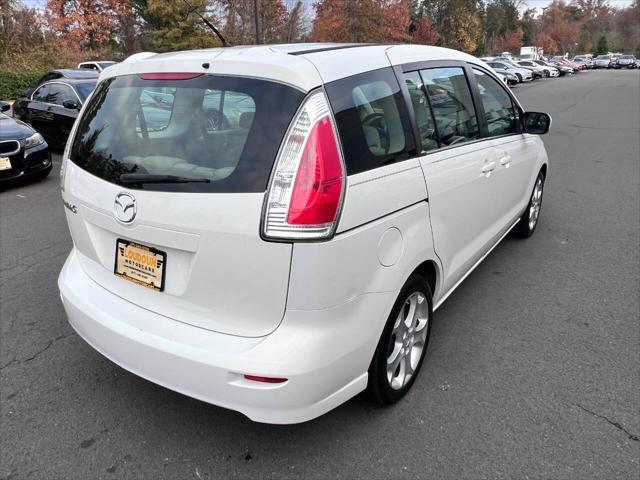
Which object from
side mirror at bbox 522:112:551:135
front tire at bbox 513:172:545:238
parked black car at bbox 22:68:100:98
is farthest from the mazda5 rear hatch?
parked black car at bbox 22:68:100:98

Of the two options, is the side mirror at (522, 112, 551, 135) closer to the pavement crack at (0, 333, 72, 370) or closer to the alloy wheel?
the alloy wheel

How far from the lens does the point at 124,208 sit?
7.11 ft

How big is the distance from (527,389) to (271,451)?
1407mm

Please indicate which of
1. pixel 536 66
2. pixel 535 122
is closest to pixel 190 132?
pixel 535 122

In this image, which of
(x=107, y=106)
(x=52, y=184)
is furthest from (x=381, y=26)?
(x=107, y=106)

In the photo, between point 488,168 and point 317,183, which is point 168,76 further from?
point 488,168

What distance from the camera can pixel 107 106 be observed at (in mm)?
2496

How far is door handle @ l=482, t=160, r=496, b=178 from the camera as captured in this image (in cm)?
325

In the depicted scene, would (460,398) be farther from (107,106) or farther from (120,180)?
(107,106)

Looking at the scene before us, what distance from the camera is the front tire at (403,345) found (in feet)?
7.81

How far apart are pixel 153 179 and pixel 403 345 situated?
1.45 m

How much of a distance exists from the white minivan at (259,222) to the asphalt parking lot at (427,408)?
32 centimetres

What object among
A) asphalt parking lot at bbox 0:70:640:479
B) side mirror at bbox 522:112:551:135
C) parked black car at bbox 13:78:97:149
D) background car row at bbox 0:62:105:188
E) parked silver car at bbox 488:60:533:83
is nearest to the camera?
asphalt parking lot at bbox 0:70:640:479

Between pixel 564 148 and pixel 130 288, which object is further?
pixel 564 148
